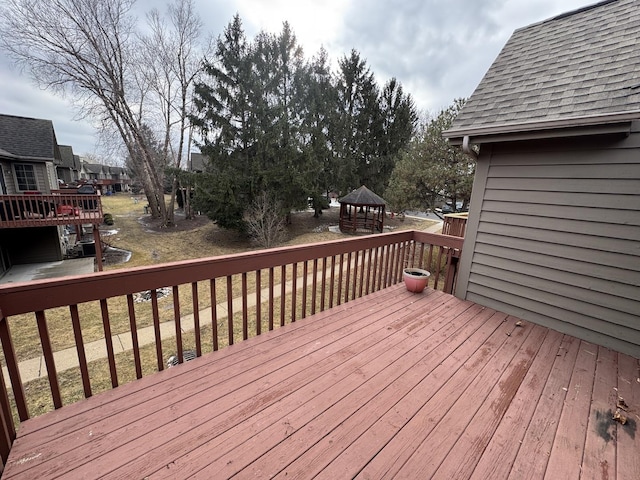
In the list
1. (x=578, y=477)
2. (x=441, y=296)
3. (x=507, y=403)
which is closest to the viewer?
(x=578, y=477)

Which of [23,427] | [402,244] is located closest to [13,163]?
[23,427]

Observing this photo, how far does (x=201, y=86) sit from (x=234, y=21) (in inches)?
136

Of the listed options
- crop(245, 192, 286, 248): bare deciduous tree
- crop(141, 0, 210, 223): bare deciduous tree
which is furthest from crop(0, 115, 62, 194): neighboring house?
crop(245, 192, 286, 248): bare deciduous tree

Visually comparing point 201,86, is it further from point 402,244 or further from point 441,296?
point 441,296

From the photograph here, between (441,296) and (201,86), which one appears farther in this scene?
(201,86)

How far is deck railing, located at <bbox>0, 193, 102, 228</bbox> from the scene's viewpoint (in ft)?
26.7

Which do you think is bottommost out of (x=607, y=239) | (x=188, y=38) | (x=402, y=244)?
(x=402, y=244)

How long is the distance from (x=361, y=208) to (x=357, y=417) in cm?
1332

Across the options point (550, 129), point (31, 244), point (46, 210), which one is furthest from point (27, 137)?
point (550, 129)

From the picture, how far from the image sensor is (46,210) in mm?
8859

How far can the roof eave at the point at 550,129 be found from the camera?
2.32m

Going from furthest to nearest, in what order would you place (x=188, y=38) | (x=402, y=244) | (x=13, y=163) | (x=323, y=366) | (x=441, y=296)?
(x=188, y=38) → (x=13, y=163) → (x=402, y=244) → (x=441, y=296) → (x=323, y=366)

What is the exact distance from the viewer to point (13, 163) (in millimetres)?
11000

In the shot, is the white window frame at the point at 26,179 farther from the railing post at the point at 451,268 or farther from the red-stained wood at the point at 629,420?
the red-stained wood at the point at 629,420
